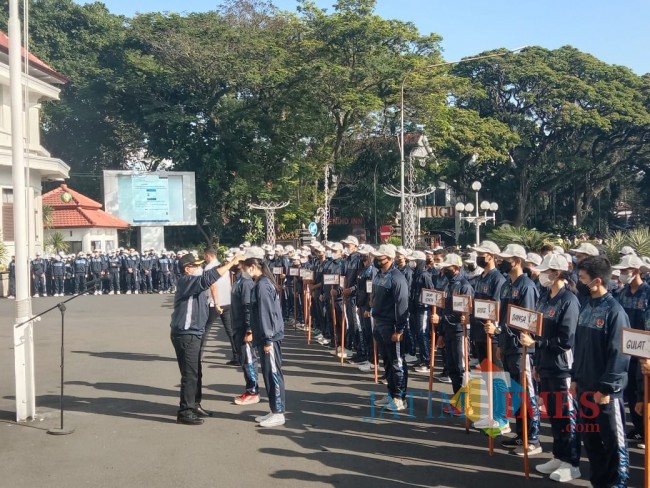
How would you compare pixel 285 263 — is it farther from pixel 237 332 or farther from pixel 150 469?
pixel 150 469

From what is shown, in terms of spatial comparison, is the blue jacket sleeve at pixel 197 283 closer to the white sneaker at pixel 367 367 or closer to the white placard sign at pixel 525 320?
the white placard sign at pixel 525 320

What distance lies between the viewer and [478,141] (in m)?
45.9

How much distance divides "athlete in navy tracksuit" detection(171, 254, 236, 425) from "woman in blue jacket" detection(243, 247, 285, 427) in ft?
1.75

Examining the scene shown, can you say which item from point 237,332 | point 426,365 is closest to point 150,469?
point 237,332

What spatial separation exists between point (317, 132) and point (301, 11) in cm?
716

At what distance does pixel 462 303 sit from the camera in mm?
8383

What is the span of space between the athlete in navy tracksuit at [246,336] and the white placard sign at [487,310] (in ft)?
10.5

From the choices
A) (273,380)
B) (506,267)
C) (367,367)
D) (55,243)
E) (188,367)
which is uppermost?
(55,243)

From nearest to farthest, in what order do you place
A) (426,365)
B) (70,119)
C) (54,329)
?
(426,365) → (54,329) → (70,119)

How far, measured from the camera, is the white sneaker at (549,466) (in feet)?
21.4

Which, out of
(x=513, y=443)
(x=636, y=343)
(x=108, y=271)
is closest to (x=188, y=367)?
(x=513, y=443)

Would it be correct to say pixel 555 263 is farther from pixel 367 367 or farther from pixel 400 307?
pixel 367 367

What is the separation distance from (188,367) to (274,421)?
124 centimetres

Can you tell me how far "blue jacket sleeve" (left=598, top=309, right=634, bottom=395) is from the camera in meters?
5.55
